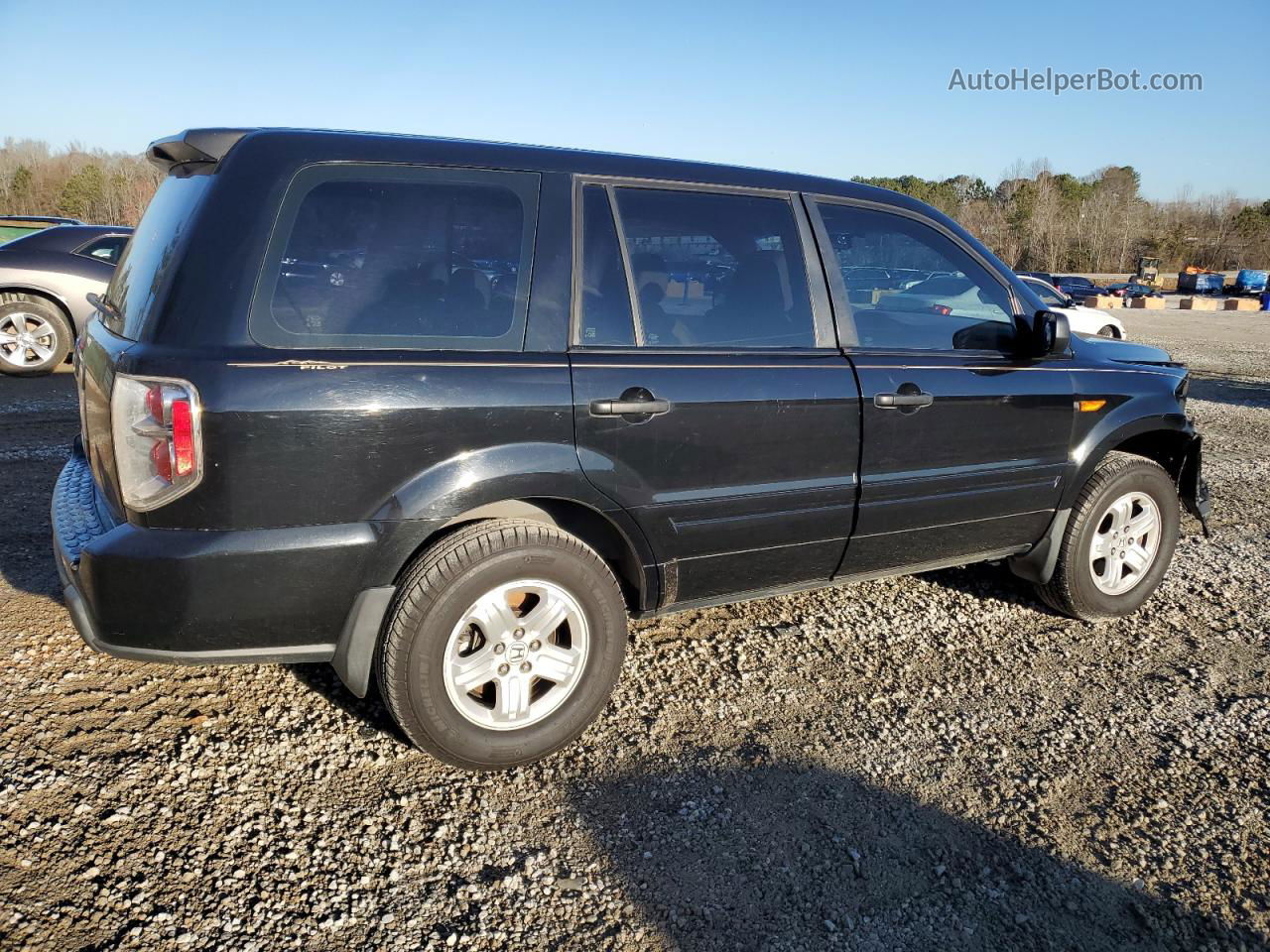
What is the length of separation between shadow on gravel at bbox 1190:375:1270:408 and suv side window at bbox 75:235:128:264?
12.7m

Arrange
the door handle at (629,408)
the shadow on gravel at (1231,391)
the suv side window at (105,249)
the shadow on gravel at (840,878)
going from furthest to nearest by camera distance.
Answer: the shadow on gravel at (1231,391) < the suv side window at (105,249) < the door handle at (629,408) < the shadow on gravel at (840,878)

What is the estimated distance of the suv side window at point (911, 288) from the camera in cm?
358

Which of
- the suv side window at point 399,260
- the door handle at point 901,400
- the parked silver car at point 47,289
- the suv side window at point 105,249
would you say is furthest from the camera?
the suv side window at point 105,249

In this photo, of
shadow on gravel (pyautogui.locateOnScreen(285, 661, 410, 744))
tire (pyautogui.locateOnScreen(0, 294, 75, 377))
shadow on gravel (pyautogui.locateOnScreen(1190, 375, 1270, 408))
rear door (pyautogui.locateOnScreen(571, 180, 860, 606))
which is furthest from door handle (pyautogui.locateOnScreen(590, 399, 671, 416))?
shadow on gravel (pyautogui.locateOnScreen(1190, 375, 1270, 408))

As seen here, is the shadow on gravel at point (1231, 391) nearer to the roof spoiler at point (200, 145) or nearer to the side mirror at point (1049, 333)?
the side mirror at point (1049, 333)

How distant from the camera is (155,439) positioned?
2445 millimetres

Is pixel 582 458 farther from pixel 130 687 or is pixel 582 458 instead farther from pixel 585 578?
pixel 130 687

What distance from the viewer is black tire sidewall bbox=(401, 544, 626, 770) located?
2.72m

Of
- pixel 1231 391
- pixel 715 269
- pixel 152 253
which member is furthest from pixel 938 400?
pixel 1231 391

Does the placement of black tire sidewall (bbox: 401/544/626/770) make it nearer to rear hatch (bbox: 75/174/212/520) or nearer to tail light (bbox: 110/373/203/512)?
tail light (bbox: 110/373/203/512)

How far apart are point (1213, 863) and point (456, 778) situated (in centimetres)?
223

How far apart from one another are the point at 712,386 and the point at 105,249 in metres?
8.58

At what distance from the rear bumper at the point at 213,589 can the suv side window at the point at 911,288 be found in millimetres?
2106

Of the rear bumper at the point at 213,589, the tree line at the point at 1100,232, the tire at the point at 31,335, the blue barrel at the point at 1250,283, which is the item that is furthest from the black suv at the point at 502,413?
the tree line at the point at 1100,232
